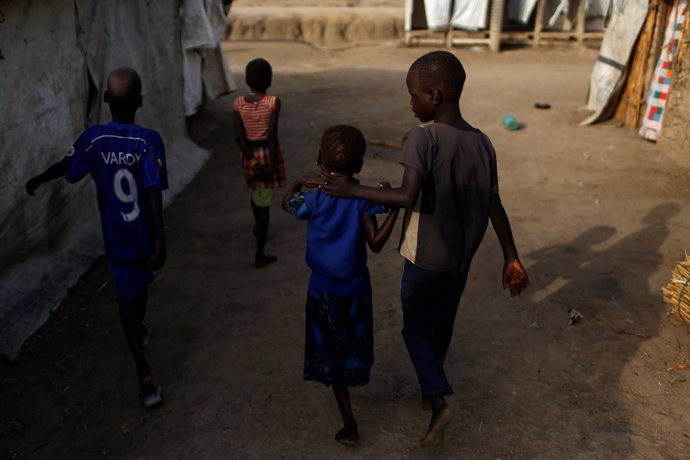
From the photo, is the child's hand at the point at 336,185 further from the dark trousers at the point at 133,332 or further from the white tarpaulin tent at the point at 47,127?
the white tarpaulin tent at the point at 47,127

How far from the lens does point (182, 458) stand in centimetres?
279

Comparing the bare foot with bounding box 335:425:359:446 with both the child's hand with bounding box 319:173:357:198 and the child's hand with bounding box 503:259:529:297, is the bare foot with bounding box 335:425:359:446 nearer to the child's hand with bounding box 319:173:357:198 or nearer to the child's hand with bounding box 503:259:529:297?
the child's hand with bounding box 503:259:529:297

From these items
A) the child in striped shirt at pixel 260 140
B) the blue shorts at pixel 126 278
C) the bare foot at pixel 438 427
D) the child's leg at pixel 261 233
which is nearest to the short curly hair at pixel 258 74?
the child in striped shirt at pixel 260 140

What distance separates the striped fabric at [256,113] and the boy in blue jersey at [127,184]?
1502mm

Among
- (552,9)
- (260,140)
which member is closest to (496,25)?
(552,9)

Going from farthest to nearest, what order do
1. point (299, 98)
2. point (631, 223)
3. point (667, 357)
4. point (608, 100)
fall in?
point (299, 98) < point (608, 100) < point (631, 223) < point (667, 357)

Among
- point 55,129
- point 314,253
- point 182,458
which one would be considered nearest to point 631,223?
point 314,253

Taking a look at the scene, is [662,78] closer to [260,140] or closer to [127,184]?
[260,140]

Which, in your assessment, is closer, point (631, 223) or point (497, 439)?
point (497, 439)

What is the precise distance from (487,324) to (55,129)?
328 centimetres

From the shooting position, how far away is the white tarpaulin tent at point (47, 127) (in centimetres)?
386

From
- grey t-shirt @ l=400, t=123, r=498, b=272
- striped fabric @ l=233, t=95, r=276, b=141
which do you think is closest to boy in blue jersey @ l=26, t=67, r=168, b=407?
grey t-shirt @ l=400, t=123, r=498, b=272

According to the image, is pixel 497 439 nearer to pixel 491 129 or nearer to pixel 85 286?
pixel 85 286

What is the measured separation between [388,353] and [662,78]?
604 centimetres
